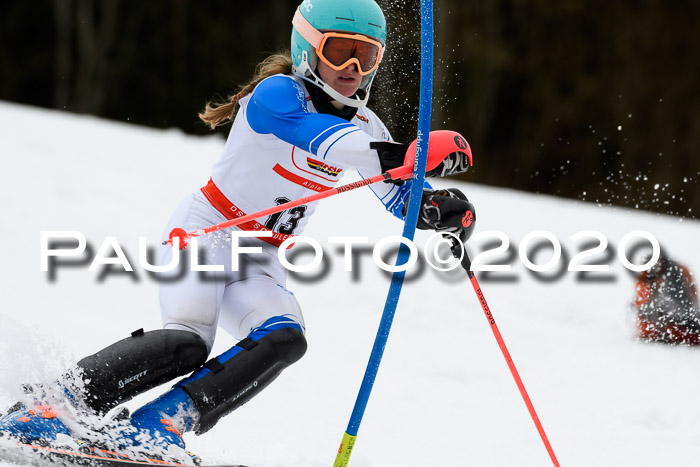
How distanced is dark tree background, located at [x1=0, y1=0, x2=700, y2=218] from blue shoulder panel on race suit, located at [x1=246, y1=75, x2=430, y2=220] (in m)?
14.6

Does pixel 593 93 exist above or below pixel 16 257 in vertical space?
below

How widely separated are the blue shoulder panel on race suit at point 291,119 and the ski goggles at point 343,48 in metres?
0.13

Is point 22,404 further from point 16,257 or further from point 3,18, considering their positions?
point 3,18

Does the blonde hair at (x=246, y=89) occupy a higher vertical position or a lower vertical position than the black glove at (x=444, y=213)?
higher

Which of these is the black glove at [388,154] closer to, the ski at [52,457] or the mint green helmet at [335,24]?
the mint green helmet at [335,24]

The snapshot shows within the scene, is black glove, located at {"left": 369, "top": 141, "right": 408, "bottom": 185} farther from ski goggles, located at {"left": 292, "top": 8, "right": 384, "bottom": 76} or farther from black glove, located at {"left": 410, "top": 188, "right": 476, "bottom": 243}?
ski goggles, located at {"left": 292, "top": 8, "right": 384, "bottom": 76}

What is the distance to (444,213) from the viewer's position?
2.37 meters

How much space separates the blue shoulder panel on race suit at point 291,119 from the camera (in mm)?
2312

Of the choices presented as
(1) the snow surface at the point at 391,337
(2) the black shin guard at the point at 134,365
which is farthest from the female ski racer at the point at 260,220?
(1) the snow surface at the point at 391,337

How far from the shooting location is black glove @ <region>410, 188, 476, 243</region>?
2.37 m

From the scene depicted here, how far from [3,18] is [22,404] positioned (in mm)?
16479

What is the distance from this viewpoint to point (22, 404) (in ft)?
7.72

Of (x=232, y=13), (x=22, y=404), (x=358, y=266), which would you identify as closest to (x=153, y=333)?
(x=22, y=404)

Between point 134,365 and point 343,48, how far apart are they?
1115 millimetres
